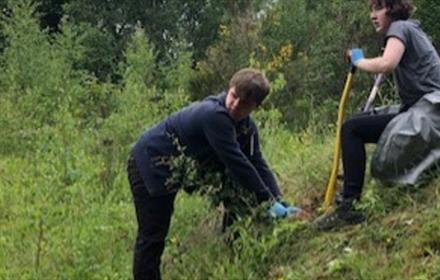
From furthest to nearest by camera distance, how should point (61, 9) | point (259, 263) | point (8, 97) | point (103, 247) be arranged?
1. point (61, 9)
2. point (8, 97)
3. point (103, 247)
4. point (259, 263)

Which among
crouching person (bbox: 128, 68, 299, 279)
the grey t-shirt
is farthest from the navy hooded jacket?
the grey t-shirt

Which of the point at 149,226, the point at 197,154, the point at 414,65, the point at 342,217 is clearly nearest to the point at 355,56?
the point at 414,65

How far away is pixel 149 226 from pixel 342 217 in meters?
1.22

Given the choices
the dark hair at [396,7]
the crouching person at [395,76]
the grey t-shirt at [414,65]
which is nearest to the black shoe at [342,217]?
the crouching person at [395,76]

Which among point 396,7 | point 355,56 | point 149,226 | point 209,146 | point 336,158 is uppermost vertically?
point 396,7

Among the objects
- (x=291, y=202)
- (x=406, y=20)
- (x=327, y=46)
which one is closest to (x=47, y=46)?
(x=327, y=46)

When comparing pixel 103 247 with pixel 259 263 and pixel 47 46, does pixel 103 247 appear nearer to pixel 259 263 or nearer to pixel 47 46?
pixel 259 263

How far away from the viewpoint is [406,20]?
5293 mm

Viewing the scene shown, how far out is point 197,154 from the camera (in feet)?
18.9

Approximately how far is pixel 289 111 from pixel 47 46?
16.5ft

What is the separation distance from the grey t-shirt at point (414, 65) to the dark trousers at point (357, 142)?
0.18 metres

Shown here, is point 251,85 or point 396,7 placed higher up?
point 396,7

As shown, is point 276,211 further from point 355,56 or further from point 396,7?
point 396,7

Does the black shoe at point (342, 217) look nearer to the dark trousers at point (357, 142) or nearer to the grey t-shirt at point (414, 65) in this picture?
the dark trousers at point (357, 142)
